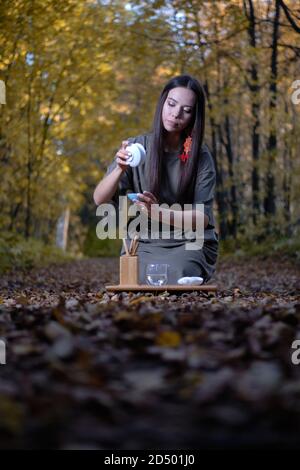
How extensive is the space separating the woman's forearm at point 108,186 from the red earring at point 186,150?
1.84ft

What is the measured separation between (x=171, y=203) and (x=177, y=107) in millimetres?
740

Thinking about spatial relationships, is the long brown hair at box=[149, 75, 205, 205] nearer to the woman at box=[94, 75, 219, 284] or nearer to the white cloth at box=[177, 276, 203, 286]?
the woman at box=[94, 75, 219, 284]

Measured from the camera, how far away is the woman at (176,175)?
16.1ft

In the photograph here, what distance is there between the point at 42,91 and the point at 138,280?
8.93 metres

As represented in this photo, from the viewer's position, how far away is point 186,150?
5.11 meters

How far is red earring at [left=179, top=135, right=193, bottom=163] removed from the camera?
5066 mm

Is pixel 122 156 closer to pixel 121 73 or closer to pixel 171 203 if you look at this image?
pixel 171 203

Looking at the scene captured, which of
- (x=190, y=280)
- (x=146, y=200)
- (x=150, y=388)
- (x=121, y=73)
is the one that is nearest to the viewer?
(x=150, y=388)

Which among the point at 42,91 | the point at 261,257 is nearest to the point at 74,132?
the point at 42,91

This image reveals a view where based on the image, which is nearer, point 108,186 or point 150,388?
point 150,388

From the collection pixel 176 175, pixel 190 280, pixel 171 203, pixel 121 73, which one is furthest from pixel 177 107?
pixel 121 73

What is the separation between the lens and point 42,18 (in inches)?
361

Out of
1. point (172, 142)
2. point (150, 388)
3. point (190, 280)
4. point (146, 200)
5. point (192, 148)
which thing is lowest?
point (150, 388)

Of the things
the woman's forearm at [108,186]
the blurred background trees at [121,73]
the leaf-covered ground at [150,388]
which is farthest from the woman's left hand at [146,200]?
the blurred background trees at [121,73]
